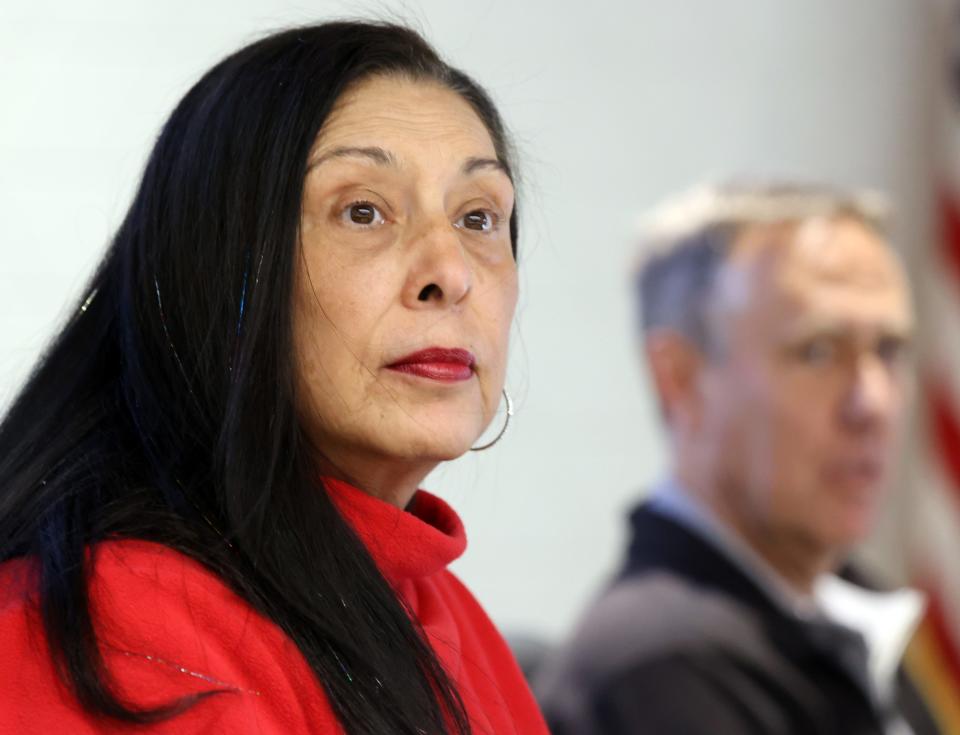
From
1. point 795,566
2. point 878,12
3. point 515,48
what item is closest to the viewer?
point 795,566

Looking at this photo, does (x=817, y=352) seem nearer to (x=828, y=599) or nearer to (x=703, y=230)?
(x=703, y=230)

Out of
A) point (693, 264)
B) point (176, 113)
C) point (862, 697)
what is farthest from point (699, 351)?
point (176, 113)

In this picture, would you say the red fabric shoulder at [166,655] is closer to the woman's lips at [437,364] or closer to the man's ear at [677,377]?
the woman's lips at [437,364]

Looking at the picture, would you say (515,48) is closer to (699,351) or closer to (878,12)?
(699,351)

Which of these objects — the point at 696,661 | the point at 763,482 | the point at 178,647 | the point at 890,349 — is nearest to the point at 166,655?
the point at 178,647

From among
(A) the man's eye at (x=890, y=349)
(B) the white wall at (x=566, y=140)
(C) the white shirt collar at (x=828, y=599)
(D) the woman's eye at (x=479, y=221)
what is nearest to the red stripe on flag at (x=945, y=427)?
(B) the white wall at (x=566, y=140)

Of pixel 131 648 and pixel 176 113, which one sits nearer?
pixel 131 648

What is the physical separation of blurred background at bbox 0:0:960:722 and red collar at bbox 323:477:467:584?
0.57 m

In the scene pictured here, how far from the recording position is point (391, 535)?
80 centimetres

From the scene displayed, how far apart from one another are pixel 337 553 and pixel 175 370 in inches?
4.9

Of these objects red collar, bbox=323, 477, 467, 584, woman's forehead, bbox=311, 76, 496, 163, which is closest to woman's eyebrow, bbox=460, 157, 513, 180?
woman's forehead, bbox=311, 76, 496, 163

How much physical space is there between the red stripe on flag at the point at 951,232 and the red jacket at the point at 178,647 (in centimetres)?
Result: 216

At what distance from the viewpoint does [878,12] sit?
2.62 m

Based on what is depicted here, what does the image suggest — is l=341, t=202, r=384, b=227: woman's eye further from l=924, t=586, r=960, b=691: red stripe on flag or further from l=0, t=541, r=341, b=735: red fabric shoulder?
l=924, t=586, r=960, b=691: red stripe on flag
